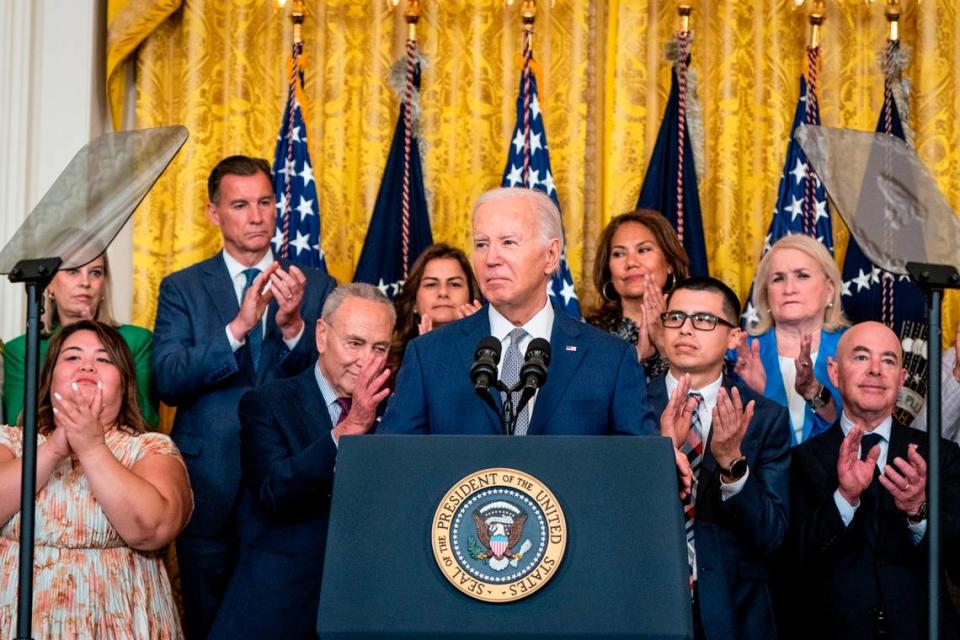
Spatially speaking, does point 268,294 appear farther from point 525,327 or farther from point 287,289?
point 525,327

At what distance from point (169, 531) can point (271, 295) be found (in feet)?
3.93

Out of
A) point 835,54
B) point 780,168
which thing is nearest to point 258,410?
point 780,168

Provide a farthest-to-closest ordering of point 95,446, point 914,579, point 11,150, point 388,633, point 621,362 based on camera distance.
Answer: point 11,150
point 914,579
point 95,446
point 621,362
point 388,633

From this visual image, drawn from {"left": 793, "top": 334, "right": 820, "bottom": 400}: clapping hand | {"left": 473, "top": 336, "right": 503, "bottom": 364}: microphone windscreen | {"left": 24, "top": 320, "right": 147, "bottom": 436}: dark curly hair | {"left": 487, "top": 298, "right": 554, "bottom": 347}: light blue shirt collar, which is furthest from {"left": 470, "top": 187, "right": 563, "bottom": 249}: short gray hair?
{"left": 793, "top": 334, "right": 820, "bottom": 400}: clapping hand

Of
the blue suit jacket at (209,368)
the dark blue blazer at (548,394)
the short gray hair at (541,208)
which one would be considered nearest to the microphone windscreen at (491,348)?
the dark blue blazer at (548,394)

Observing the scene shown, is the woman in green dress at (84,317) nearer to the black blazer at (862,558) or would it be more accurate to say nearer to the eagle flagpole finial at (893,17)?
the black blazer at (862,558)

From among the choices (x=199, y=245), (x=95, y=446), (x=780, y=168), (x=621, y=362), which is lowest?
(x=95, y=446)

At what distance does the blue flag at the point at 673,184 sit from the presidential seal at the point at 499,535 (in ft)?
12.0

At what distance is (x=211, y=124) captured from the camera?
6.52m

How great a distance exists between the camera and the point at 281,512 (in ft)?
14.8

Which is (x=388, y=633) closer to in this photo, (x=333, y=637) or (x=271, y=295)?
(x=333, y=637)

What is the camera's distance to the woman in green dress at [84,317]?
5.16m

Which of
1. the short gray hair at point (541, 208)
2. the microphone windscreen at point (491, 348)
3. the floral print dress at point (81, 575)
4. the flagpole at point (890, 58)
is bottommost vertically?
the floral print dress at point (81, 575)

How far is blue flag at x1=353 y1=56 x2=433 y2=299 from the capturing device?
6363 mm
